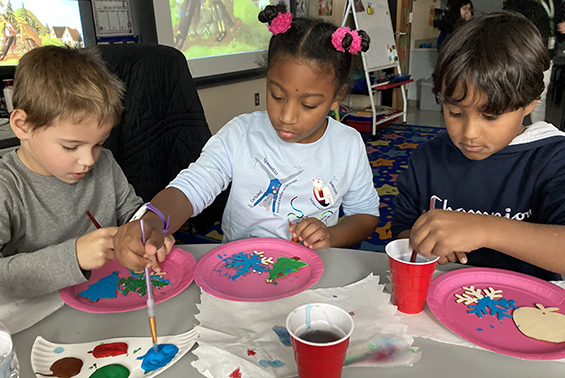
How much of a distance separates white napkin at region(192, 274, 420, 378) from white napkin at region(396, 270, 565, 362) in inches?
0.8

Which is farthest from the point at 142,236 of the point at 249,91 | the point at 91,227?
the point at 249,91

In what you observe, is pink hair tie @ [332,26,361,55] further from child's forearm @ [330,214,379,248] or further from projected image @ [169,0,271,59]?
projected image @ [169,0,271,59]

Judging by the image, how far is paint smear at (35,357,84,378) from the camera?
1.86 feet

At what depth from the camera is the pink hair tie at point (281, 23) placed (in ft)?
3.59

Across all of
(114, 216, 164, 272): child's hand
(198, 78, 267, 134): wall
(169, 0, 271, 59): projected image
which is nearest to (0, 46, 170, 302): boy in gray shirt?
(114, 216, 164, 272): child's hand

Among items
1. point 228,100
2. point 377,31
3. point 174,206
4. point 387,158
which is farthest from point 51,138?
point 377,31

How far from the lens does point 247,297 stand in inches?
29.7

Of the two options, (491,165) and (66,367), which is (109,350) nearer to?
(66,367)

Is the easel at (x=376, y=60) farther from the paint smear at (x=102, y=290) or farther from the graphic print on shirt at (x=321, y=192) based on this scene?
the paint smear at (x=102, y=290)

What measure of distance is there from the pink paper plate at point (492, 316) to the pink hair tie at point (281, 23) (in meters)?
0.73

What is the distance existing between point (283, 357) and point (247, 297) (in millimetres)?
179

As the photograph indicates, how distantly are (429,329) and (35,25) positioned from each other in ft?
7.91

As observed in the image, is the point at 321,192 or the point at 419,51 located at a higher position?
the point at 419,51

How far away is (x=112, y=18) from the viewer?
255cm
